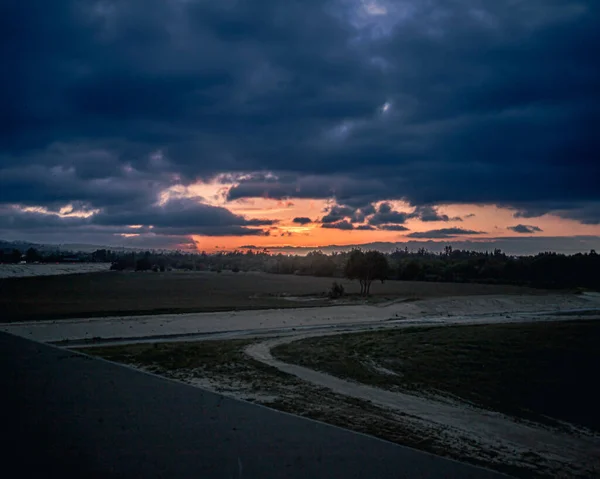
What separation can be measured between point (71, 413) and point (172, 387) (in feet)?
6.75

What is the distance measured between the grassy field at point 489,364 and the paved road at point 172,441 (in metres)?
6.52

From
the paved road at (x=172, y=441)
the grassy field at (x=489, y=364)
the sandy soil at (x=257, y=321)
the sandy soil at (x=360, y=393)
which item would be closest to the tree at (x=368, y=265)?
the sandy soil at (x=257, y=321)

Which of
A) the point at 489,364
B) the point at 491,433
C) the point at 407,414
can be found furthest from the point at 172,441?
the point at 489,364

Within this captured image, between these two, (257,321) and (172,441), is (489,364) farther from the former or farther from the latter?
(257,321)

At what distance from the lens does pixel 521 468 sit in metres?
7.73

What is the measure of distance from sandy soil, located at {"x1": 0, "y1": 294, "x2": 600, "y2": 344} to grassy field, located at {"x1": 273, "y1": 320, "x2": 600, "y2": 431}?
7647 mm

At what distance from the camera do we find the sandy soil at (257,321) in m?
26.0

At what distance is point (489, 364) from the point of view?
1677 cm

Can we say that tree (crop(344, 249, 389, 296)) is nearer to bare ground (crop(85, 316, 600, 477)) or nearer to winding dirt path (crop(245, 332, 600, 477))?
bare ground (crop(85, 316, 600, 477))

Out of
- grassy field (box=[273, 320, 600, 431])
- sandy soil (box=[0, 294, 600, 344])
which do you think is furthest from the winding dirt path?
sandy soil (box=[0, 294, 600, 344])

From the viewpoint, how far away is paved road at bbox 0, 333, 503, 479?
5.88 metres

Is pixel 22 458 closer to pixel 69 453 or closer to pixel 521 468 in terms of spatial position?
pixel 69 453

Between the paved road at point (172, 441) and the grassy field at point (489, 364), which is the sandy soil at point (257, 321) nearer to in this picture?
the grassy field at point (489, 364)

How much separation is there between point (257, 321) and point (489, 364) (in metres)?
17.8
